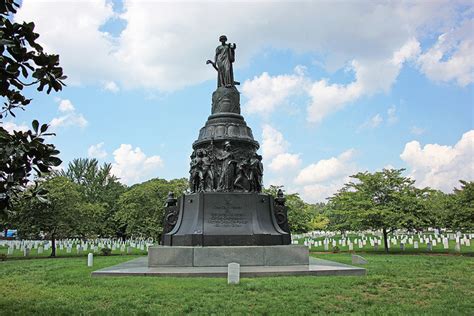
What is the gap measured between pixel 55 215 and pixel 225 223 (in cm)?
1919

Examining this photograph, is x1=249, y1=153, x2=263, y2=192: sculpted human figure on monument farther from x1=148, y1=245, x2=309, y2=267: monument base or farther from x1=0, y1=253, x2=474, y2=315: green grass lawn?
x1=0, y1=253, x2=474, y2=315: green grass lawn

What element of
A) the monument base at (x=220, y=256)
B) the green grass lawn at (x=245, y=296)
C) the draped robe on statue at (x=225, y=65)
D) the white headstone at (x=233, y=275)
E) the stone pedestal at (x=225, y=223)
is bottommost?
the green grass lawn at (x=245, y=296)

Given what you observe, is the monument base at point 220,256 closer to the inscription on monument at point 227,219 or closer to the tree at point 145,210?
the inscription on monument at point 227,219

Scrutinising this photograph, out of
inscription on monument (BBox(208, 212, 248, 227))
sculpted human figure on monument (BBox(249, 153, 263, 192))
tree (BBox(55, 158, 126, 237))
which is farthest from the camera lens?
tree (BBox(55, 158, 126, 237))

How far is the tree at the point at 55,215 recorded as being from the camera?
91.8ft

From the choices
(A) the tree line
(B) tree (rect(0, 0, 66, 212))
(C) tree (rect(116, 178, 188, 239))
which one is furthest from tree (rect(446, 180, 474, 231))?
(B) tree (rect(0, 0, 66, 212))

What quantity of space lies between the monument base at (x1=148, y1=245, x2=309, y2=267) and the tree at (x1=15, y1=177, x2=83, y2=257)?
54.1 feet

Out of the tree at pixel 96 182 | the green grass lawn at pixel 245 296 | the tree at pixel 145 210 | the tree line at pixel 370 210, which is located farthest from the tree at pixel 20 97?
the tree at pixel 96 182

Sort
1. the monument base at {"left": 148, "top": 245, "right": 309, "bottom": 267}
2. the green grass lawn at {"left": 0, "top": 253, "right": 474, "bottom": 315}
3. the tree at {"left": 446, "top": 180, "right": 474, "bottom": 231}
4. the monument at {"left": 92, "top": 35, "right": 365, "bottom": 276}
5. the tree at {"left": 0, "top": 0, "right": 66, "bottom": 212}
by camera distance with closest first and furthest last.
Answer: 1. the tree at {"left": 0, "top": 0, "right": 66, "bottom": 212}
2. the green grass lawn at {"left": 0, "top": 253, "right": 474, "bottom": 315}
3. the monument at {"left": 92, "top": 35, "right": 365, "bottom": 276}
4. the monument base at {"left": 148, "top": 245, "right": 309, "bottom": 267}
5. the tree at {"left": 446, "top": 180, "right": 474, "bottom": 231}

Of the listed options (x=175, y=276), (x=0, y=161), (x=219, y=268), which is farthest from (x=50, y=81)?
(x=219, y=268)

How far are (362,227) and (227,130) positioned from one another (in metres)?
17.7

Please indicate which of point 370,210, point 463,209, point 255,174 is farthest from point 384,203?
point 255,174

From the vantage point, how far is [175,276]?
11.6 m

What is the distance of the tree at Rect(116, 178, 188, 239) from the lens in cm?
3666
